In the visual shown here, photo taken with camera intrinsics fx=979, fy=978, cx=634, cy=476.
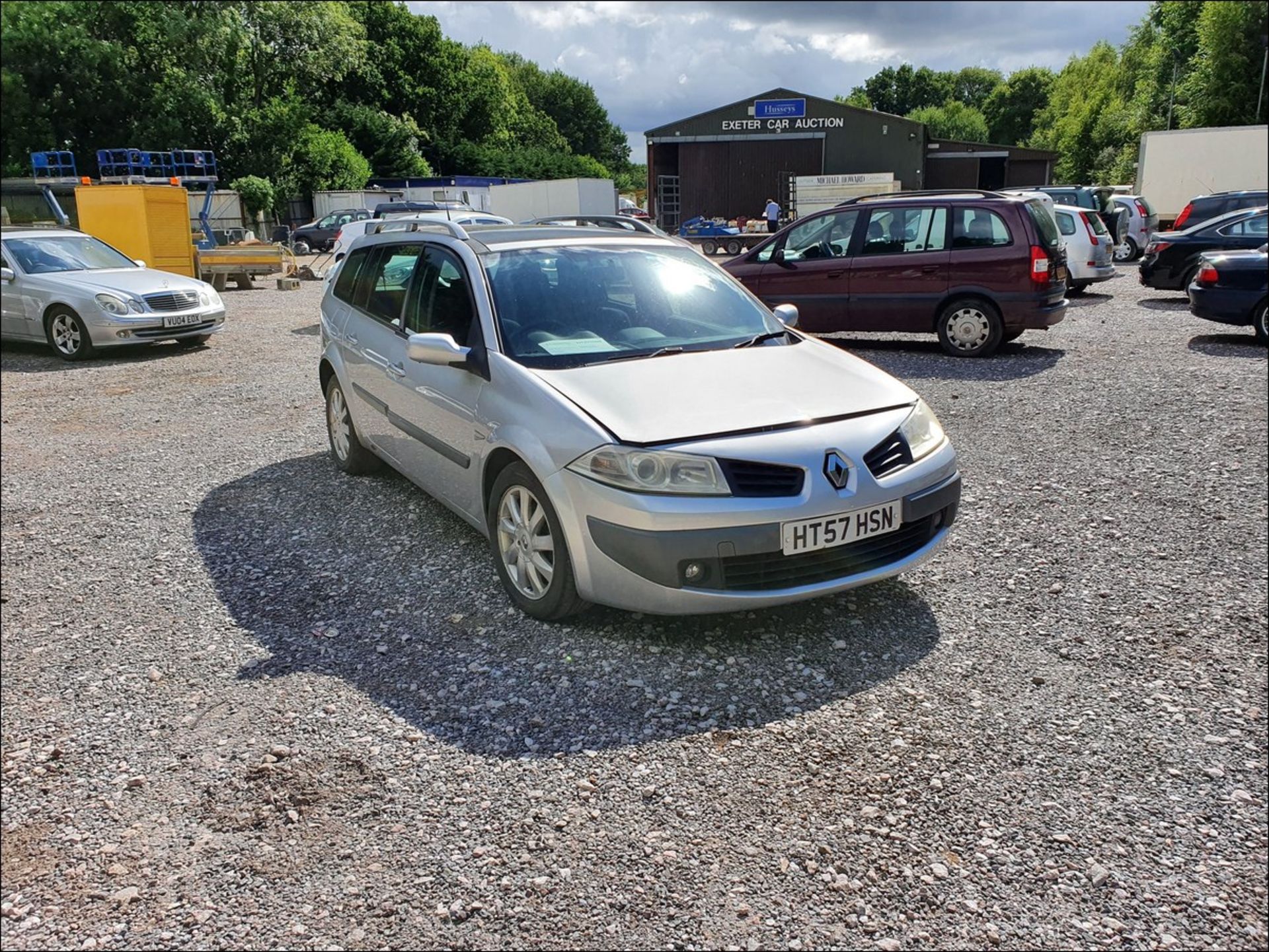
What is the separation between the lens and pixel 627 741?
11.0ft

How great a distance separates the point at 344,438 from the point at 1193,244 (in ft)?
43.5

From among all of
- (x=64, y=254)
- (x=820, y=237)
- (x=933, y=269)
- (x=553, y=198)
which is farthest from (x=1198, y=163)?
(x=553, y=198)

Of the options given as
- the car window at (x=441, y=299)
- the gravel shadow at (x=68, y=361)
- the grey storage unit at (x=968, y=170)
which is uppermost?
the grey storage unit at (x=968, y=170)

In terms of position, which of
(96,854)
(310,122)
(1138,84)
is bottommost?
(96,854)

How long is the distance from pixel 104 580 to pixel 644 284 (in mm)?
3179

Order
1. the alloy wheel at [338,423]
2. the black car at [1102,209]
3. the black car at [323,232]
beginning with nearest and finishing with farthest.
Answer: the alloy wheel at [338,423] → the black car at [1102,209] → the black car at [323,232]

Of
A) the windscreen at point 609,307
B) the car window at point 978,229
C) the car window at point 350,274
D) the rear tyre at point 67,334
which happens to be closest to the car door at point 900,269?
the car window at point 978,229

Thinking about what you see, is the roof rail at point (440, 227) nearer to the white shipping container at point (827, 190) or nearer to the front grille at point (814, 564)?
the front grille at point (814, 564)

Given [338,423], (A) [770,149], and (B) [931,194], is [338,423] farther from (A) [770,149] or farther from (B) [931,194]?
(A) [770,149]

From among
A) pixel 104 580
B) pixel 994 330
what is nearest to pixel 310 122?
pixel 994 330

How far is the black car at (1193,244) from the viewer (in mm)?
13664

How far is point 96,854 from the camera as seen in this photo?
→ 2.94m

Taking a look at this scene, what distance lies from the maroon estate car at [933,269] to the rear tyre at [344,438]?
6.09m

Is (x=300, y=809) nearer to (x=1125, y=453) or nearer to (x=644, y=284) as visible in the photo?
(x=644, y=284)
